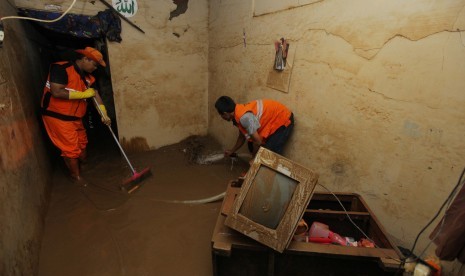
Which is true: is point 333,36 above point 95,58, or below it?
above

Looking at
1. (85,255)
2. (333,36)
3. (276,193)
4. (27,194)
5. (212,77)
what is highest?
(333,36)

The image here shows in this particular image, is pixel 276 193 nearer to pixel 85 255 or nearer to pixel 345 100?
pixel 345 100

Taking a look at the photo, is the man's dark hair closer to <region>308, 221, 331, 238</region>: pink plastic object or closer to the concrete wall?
<region>308, 221, 331, 238</region>: pink plastic object

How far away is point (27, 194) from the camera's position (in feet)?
6.98

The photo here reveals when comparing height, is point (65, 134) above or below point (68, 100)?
below

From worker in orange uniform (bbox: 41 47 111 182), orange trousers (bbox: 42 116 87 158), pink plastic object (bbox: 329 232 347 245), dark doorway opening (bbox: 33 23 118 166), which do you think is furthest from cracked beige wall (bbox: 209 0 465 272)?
dark doorway opening (bbox: 33 23 118 166)

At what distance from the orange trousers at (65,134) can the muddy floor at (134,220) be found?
0.46m

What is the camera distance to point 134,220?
8.69ft

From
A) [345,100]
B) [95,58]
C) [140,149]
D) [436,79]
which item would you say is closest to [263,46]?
[345,100]

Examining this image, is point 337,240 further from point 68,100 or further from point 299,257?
point 68,100

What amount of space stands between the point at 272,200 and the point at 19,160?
85.2 inches

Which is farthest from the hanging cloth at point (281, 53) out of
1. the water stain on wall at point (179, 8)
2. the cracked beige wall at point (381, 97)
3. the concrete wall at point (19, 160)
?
the concrete wall at point (19, 160)

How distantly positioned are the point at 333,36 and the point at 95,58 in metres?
2.74

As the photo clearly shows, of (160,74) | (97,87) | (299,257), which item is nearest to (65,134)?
(160,74)
